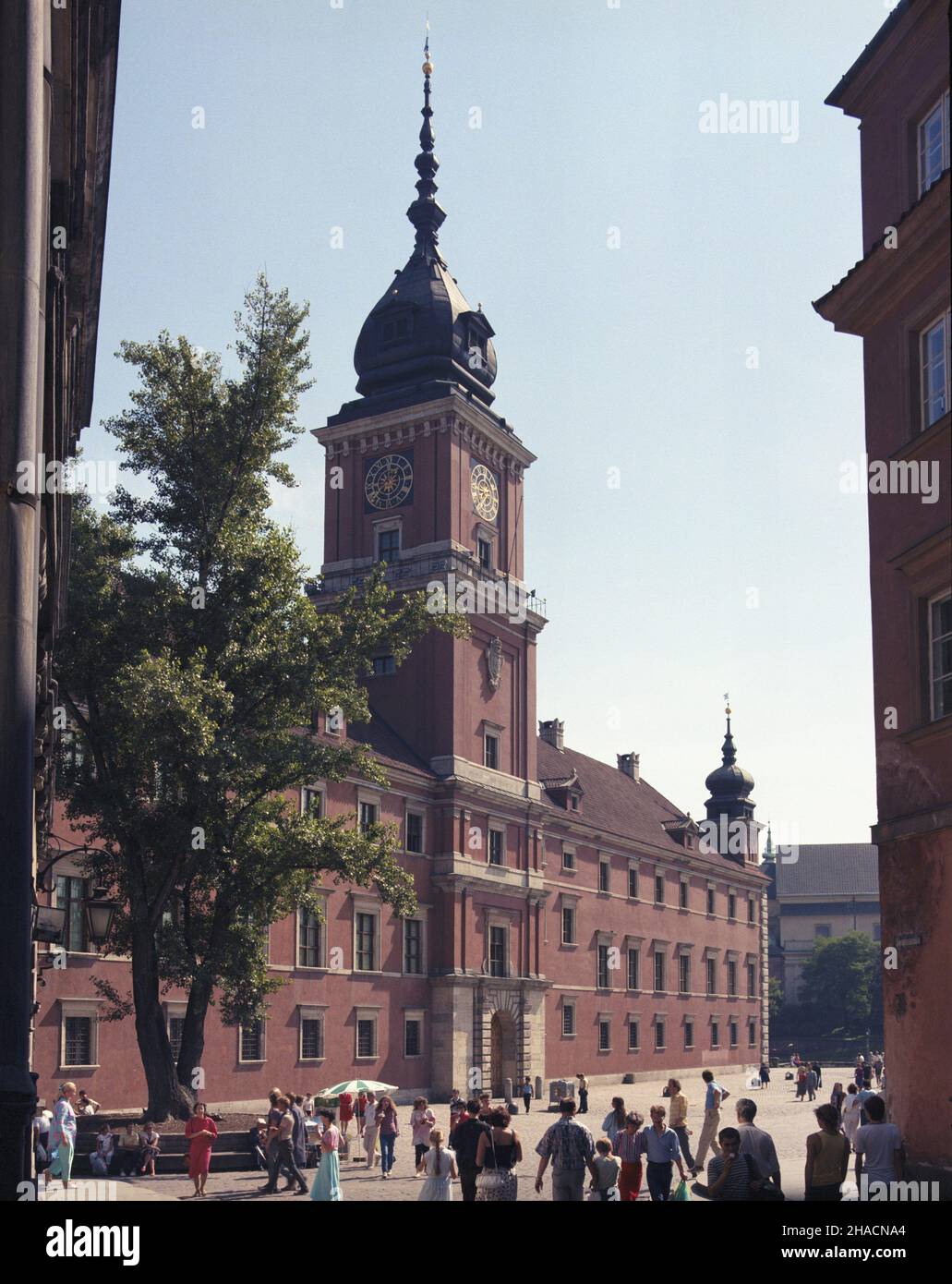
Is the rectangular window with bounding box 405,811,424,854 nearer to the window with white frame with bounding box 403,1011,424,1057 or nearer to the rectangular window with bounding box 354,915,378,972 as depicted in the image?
the rectangular window with bounding box 354,915,378,972

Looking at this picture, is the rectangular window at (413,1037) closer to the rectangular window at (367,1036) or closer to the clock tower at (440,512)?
the rectangular window at (367,1036)

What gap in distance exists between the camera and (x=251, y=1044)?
42000mm

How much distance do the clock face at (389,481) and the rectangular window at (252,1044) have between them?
75.7 feet

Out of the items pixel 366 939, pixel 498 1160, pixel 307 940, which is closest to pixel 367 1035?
pixel 366 939

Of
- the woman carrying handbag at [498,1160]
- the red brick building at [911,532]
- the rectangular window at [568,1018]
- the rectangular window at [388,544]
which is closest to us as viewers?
the woman carrying handbag at [498,1160]

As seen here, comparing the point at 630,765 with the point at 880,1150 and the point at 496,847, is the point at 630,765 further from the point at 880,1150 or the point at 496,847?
the point at 880,1150

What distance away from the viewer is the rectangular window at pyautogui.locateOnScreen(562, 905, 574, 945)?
201ft

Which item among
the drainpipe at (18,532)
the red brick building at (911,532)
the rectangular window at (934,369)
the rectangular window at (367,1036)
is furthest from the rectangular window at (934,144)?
the rectangular window at (367,1036)

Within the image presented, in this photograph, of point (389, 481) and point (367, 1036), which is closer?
point (367, 1036)

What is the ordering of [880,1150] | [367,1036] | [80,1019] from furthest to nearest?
[367,1036]
[80,1019]
[880,1150]

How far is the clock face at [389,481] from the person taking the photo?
2295 inches

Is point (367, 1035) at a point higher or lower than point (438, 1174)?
lower

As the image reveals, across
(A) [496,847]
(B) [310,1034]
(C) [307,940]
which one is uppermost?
(A) [496,847]

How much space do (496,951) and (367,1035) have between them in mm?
8859
